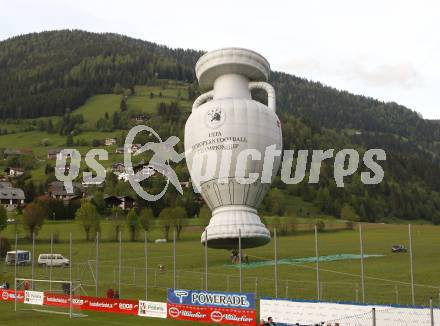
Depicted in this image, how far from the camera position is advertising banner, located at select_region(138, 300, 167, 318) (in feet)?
103

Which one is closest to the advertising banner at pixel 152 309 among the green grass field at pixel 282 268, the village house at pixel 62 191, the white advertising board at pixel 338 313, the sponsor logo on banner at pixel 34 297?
the white advertising board at pixel 338 313

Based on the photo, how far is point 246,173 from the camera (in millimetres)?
35531

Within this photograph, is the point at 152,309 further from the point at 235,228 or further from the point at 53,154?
the point at 53,154

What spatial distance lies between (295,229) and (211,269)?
126 ft

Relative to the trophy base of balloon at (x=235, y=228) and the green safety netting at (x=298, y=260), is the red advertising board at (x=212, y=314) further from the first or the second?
the green safety netting at (x=298, y=260)

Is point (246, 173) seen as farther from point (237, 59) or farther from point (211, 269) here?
point (211, 269)

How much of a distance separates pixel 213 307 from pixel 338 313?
6391mm

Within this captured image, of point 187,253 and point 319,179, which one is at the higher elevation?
point 319,179

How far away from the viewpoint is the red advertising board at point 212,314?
1096 inches

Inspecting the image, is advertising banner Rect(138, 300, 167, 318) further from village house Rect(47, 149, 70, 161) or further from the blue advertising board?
village house Rect(47, 149, 70, 161)

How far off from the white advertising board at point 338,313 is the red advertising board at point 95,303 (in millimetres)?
8392

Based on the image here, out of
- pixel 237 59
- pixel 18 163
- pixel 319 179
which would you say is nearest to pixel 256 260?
pixel 237 59

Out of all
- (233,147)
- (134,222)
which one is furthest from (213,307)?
(134,222)

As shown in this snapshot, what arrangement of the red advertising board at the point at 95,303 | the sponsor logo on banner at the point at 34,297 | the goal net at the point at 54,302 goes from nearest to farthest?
the red advertising board at the point at 95,303, the goal net at the point at 54,302, the sponsor logo on banner at the point at 34,297
